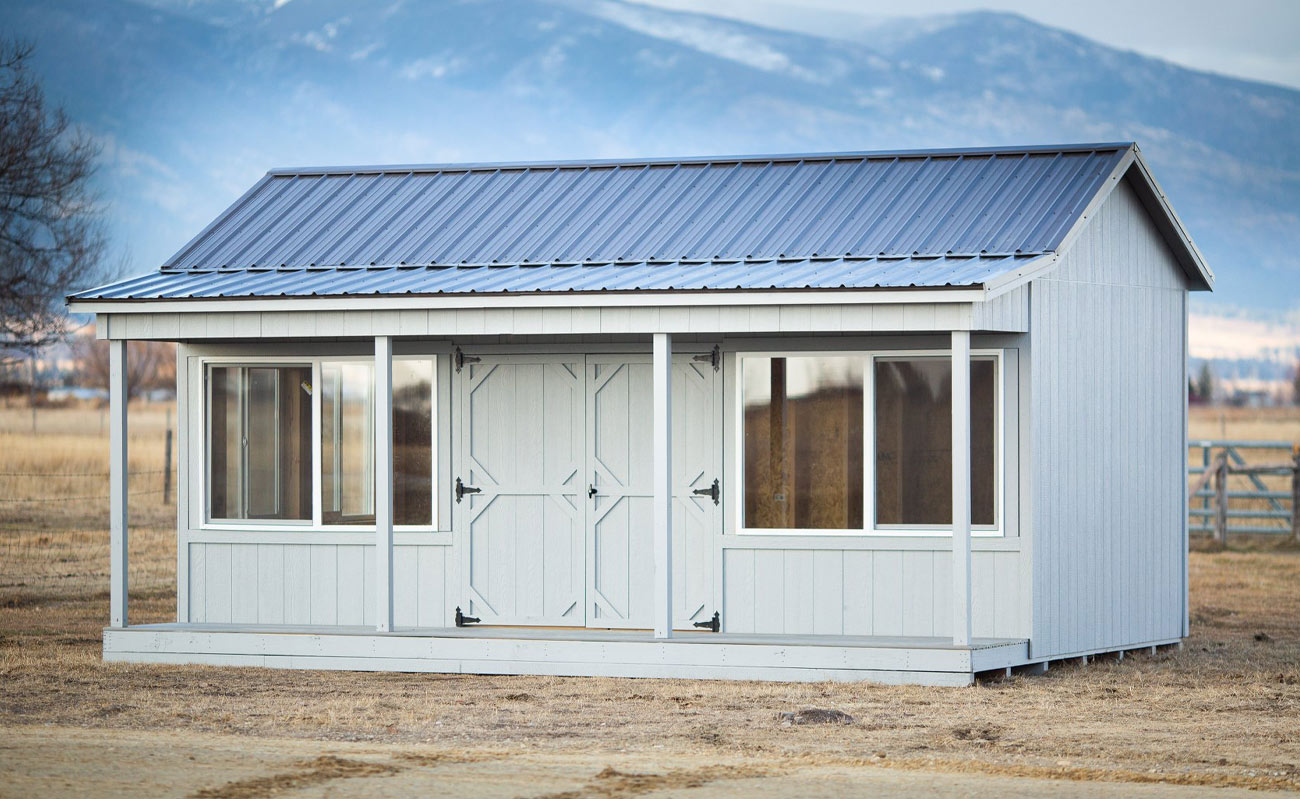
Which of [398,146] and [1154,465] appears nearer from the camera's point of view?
[1154,465]

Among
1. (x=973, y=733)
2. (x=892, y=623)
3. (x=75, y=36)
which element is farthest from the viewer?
(x=75, y=36)

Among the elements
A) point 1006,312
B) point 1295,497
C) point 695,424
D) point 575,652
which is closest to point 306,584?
point 575,652

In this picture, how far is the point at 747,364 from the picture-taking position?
13344 millimetres

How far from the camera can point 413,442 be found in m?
14.1

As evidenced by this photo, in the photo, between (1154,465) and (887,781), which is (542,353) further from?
(887,781)

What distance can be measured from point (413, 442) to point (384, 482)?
1.19 meters

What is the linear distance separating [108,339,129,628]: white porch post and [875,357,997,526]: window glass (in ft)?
18.6

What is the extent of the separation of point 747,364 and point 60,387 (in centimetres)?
7466

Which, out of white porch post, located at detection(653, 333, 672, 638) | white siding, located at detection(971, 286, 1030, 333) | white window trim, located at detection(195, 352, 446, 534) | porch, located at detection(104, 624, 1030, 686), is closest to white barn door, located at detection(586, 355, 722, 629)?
porch, located at detection(104, 624, 1030, 686)

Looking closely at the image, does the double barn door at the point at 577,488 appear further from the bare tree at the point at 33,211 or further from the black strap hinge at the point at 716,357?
the bare tree at the point at 33,211

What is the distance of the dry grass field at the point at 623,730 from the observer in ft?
28.5

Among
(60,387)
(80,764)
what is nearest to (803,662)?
(80,764)

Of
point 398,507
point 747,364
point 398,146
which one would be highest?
point 398,146

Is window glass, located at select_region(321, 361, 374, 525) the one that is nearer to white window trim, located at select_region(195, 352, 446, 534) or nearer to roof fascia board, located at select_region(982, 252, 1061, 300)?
white window trim, located at select_region(195, 352, 446, 534)
